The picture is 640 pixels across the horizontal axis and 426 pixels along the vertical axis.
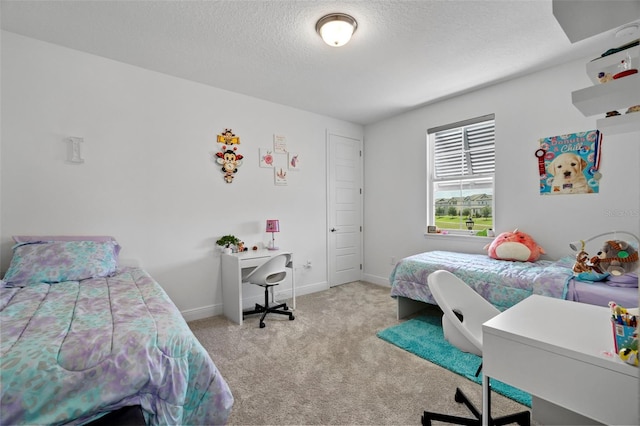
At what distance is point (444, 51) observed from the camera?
8.66 ft

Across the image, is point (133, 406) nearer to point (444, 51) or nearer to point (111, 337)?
point (111, 337)

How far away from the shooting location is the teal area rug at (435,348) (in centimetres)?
197

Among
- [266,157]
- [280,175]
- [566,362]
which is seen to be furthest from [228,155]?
[566,362]

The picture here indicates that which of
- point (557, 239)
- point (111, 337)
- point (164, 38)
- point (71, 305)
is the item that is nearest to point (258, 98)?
point (164, 38)

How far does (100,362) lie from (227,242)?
2342mm

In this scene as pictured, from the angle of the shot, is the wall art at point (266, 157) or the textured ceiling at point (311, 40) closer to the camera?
the textured ceiling at point (311, 40)

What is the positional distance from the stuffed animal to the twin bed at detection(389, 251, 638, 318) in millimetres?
985

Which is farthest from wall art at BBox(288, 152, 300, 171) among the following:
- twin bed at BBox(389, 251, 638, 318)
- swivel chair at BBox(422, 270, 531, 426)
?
swivel chair at BBox(422, 270, 531, 426)

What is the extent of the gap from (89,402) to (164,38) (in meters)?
2.66

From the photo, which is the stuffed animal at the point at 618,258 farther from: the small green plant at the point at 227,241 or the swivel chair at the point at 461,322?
the small green plant at the point at 227,241

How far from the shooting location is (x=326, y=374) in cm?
218

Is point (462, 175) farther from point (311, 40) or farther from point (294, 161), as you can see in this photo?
point (311, 40)

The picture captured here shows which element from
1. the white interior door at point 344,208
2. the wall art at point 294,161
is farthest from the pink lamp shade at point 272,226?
the white interior door at point 344,208

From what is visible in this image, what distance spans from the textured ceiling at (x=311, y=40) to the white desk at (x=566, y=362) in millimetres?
2131
